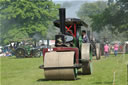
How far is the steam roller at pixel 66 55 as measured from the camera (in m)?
11.5

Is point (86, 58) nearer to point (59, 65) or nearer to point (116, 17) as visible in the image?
point (59, 65)

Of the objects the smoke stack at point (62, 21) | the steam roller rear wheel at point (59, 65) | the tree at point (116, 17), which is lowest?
the steam roller rear wheel at point (59, 65)

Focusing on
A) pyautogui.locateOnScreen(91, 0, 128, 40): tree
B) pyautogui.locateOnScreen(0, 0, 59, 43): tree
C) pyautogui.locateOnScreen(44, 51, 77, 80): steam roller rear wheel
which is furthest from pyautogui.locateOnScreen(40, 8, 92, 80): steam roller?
pyautogui.locateOnScreen(0, 0, 59, 43): tree

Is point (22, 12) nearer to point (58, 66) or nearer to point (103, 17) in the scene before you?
point (103, 17)

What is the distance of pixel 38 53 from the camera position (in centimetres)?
3481

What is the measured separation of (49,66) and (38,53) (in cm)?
2334

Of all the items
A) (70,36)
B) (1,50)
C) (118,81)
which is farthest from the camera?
(1,50)

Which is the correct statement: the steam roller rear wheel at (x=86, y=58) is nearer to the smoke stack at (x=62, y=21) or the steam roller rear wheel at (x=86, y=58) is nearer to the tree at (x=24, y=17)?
the smoke stack at (x=62, y=21)

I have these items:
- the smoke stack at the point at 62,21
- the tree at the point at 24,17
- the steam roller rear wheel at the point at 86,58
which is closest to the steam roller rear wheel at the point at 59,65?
the steam roller rear wheel at the point at 86,58

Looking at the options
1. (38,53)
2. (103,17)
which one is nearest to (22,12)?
(103,17)

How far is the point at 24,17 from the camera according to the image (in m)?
64.3

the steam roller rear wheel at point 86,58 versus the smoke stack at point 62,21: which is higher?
the smoke stack at point 62,21

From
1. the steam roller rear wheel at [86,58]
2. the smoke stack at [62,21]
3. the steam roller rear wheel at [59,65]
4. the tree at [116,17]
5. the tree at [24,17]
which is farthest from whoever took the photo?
the tree at [24,17]

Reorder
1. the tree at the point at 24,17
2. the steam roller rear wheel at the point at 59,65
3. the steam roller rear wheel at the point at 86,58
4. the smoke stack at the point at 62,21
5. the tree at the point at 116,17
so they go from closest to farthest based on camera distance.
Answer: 1. the steam roller rear wheel at the point at 59,65
2. the steam roller rear wheel at the point at 86,58
3. the smoke stack at the point at 62,21
4. the tree at the point at 116,17
5. the tree at the point at 24,17
